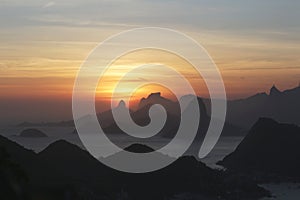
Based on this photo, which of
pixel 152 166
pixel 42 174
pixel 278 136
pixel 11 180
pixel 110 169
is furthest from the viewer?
pixel 278 136

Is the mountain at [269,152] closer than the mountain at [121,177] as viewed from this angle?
No

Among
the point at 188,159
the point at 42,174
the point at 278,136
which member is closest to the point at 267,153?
the point at 278,136

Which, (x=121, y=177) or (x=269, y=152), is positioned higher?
(x=121, y=177)

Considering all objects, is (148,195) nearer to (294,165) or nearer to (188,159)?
(188,159)

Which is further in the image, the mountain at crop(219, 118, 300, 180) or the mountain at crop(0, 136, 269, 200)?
the mountain at crop(219, 118, 300, 180)
